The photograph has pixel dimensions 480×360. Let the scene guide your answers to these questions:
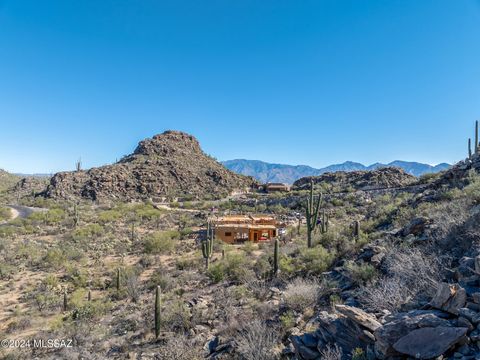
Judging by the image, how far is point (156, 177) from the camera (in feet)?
185

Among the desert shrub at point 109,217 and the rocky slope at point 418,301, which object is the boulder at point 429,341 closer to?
the rocky slope at point 418,301

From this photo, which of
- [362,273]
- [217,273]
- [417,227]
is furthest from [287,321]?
[217,273]

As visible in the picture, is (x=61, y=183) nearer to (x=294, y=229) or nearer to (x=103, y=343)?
(x=294, y=229)

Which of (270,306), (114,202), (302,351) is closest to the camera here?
(302,351)

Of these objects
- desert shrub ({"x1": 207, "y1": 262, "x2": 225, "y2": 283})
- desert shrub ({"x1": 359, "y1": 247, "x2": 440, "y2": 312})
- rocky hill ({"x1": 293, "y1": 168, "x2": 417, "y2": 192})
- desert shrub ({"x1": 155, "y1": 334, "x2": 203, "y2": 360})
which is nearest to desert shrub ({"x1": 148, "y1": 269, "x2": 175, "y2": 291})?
desert shrub ({"x1": 207, "y1": 262, "x2": 225, "y2": 283})

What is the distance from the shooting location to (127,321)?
1006cm

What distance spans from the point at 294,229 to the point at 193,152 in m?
49.6

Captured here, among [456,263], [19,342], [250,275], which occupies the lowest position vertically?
[19,342]

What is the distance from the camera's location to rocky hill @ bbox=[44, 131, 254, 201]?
50938 millimetres

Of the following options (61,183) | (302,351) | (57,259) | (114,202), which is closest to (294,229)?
(57,259)

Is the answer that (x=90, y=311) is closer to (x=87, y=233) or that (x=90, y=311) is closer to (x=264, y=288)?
(x=264, y=288)

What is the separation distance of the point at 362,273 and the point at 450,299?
376 centimetres

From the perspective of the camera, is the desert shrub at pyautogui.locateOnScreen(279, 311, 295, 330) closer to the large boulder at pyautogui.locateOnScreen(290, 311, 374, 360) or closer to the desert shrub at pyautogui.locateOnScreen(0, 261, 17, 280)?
the large boulder at pyautogui.locateOnScreen(290, 311, 374, 360)

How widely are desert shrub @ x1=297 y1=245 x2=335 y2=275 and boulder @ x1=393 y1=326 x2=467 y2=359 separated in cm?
669
